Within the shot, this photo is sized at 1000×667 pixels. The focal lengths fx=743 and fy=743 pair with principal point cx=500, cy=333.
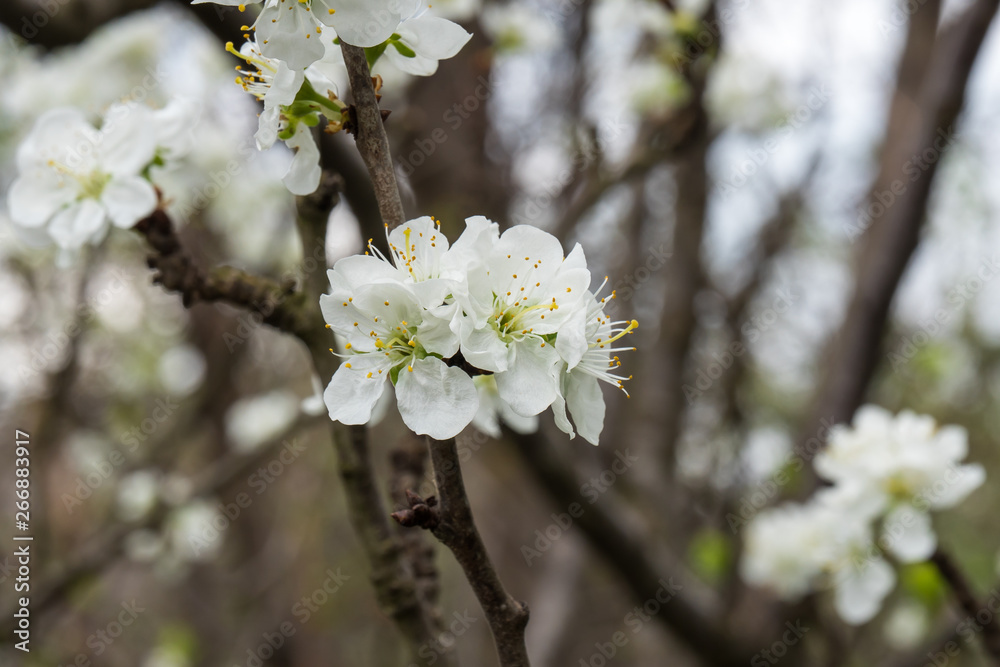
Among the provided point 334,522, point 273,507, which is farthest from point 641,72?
point 334,522

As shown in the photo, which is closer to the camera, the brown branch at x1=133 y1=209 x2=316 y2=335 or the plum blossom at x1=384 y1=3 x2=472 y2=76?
the plum blossom at x1=384 y1=3 x2=472 y2=76

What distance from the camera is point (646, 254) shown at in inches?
197

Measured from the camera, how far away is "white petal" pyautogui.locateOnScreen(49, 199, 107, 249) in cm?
140

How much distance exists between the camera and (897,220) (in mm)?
2736

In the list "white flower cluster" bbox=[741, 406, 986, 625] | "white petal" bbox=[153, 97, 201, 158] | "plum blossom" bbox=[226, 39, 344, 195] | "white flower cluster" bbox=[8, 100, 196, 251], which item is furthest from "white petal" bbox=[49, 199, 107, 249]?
"white flower cluster" bbox=[741, 406, 986, 625]

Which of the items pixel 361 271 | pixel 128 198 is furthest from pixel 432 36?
pixel 128 198

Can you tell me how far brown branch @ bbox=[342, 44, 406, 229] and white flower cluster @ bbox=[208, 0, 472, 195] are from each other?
3 cm

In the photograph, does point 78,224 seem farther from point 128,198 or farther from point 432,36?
point 432,36

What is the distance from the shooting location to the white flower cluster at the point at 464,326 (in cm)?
81

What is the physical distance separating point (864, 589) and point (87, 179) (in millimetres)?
2141

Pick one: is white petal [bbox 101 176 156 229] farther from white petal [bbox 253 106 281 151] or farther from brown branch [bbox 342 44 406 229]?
brown branch [bbox 342 44 406 229]

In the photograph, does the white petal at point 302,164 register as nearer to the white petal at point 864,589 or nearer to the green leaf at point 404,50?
the green leaf at point 404,50

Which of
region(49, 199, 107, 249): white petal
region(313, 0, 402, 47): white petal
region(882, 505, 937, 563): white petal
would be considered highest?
region(313, 0, 402, 47): white petal

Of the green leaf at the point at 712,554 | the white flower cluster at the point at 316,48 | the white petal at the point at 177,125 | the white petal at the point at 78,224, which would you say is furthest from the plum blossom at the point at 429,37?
the green leaf at the point at 712,554
